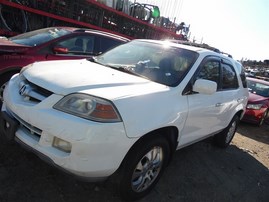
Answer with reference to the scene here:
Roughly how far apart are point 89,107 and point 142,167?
0.94 metres

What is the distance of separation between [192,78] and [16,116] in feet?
6.67

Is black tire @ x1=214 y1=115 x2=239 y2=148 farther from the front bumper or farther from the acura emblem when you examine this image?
the acura emblem

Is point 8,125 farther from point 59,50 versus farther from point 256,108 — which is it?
point 256,108

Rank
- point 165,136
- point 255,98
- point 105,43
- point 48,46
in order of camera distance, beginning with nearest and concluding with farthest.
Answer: point 165,136, point 48,46, point 105,43, point 255,98

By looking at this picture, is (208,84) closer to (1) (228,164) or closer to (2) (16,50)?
(1) (228,164)

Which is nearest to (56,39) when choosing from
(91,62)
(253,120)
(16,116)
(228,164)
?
(91,62)

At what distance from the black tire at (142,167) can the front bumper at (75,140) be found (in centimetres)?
19

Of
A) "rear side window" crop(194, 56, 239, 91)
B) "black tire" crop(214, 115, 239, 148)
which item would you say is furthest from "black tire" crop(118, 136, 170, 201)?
"black tire" crop(214, 115, 239, 148)

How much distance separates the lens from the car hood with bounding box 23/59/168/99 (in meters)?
2.68

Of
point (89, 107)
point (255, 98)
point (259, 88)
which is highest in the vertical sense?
point (89, 107)

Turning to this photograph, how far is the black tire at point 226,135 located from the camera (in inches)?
206

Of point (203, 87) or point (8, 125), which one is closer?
point (8, 125)

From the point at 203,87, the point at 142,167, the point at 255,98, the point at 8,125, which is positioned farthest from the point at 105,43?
the point at 255,98

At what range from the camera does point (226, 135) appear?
17.4 ft
